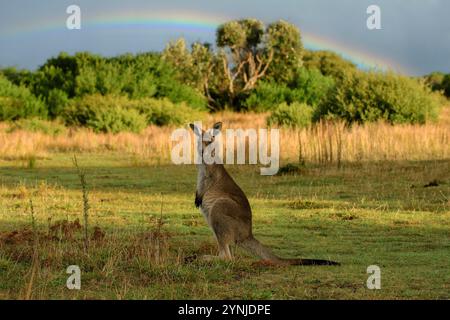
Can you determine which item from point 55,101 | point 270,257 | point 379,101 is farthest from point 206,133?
point 55,101

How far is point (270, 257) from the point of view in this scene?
8812mm

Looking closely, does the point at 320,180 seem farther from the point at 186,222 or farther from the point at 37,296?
the point at 37,296

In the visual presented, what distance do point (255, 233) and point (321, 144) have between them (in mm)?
11783

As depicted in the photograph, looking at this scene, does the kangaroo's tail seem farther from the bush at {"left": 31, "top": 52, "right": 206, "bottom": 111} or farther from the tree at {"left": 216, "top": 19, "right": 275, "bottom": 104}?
the tree at {"left": 216, "top": 19, "right": 275, "bottom": 104}

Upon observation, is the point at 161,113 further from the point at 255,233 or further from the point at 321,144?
the point at 255,233

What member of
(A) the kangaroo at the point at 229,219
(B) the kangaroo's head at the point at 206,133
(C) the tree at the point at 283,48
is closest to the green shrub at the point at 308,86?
(C) the tree at the point at 283,48

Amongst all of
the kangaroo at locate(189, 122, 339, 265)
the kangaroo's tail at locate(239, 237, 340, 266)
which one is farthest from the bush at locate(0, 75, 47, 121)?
the kangaroo's tail at locate(239, 237, 340, 266)

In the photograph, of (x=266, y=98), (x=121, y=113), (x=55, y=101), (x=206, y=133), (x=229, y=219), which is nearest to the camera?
(x=229, y=219)

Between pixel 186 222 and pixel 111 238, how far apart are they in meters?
2.49

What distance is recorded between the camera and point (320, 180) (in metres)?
19.1

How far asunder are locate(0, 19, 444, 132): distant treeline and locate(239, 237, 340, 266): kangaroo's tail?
2106 cm

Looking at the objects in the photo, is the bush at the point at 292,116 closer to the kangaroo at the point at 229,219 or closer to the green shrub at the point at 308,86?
the green shrub at the point at 308,86

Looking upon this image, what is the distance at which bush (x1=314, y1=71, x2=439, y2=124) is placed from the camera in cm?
3000

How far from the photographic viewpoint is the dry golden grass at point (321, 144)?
22.9m
